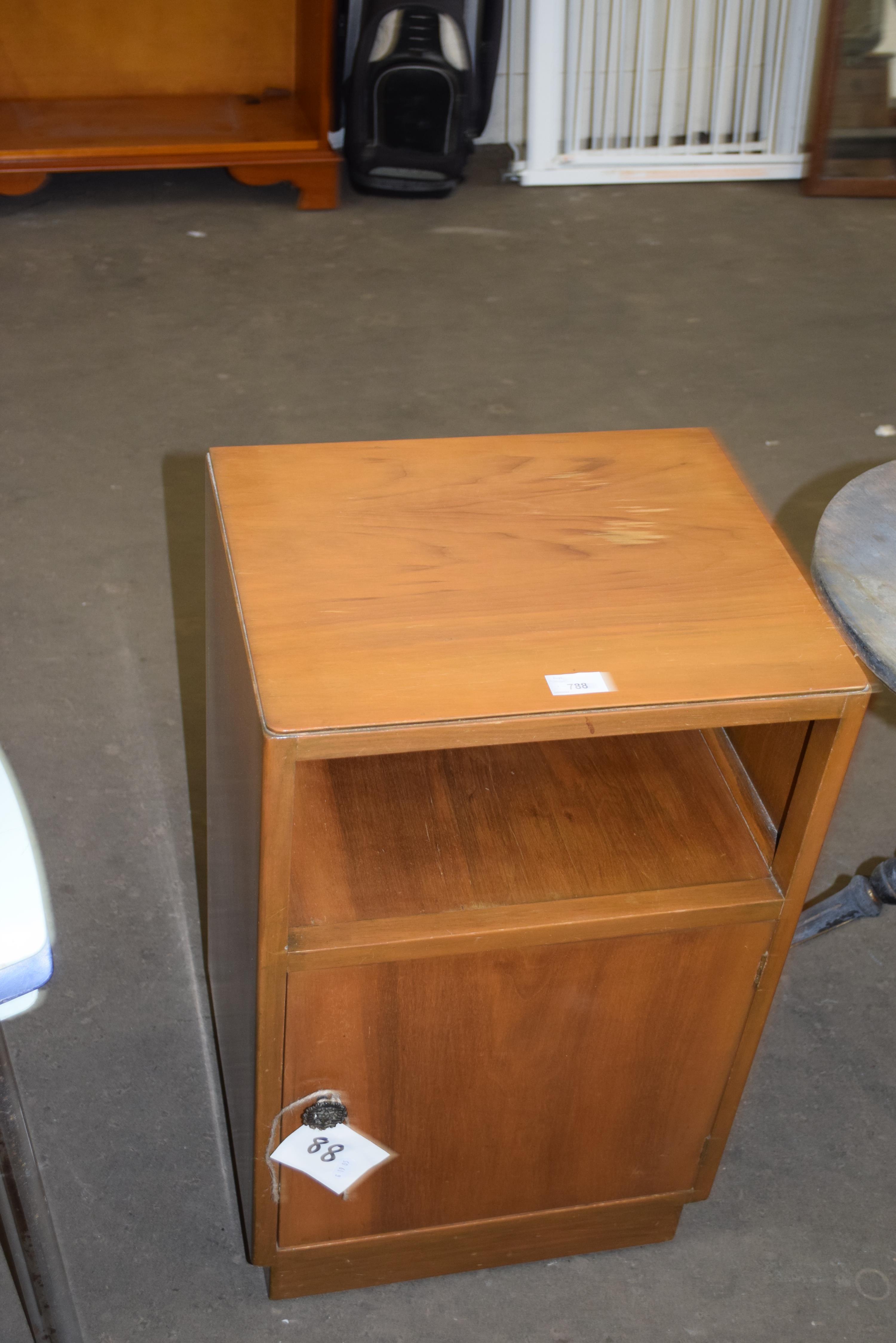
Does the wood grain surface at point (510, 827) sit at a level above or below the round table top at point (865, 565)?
below

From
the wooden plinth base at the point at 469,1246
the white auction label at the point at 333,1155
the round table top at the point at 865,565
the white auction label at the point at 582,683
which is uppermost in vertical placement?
the white auction label at the point at 582,683

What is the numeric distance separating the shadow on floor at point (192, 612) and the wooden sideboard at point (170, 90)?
4.19 feet

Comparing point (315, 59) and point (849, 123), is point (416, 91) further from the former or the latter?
point (849, 123)

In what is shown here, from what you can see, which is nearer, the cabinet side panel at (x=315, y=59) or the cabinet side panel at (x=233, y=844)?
the cabinet side panel at (x=233, y=844)

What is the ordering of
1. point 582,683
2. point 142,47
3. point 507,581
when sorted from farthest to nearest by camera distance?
point 142,47 < point 507,581 < point 582,683

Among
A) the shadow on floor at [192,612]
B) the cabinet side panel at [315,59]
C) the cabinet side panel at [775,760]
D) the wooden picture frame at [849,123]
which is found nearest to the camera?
the cabinet side panel at [775,760]

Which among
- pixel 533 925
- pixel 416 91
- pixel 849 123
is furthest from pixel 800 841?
pixel 849 123

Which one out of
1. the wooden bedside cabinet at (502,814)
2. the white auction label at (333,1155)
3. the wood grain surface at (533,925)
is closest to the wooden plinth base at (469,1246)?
the wooden bedside cabinet at (502,814)

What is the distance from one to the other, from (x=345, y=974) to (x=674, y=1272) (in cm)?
55

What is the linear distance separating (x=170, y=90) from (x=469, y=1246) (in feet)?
11.1

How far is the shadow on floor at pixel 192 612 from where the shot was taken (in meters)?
1.75

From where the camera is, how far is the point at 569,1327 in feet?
4.03

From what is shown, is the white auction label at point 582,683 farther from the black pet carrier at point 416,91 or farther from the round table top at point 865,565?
the black pet carrier at point 416,91

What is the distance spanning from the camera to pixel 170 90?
12.2 feet
